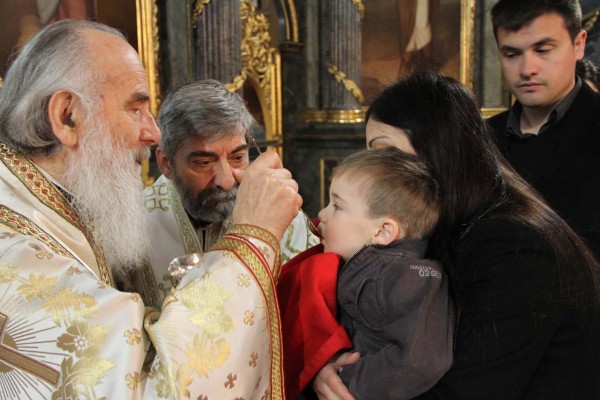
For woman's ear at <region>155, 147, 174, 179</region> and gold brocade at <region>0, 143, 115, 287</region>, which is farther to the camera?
woman's ear at <region>155, 147, 174, 179</region>

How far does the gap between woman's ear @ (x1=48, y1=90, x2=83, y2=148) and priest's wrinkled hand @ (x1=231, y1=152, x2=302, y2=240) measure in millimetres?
464

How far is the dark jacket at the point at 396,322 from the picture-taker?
140 cm

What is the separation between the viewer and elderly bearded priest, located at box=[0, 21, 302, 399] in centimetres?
140

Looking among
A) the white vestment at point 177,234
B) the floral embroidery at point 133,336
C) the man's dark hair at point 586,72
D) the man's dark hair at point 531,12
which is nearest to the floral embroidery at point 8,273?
the floral embroidery at point 133,336

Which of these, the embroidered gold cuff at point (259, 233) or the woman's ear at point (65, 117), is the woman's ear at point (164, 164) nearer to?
the woman's ear at point (65, 117)

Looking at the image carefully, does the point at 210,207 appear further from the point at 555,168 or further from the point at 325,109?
the point at 325,109

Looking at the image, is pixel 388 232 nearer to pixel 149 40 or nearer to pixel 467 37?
pixel 149 40

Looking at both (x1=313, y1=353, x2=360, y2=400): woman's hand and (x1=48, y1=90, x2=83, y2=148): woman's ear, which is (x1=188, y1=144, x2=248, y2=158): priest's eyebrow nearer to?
(x1=48, y1=90, x2=83, y2=148): woman's ear

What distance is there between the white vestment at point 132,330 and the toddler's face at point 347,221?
0.52 feet

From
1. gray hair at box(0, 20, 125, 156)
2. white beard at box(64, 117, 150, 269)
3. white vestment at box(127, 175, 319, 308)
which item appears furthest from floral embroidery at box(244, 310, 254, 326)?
white vestment at box(127, 175, 319, 308)

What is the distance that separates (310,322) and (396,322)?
0.74ft

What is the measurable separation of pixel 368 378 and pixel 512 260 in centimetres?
38

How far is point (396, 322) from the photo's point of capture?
1.42 meters

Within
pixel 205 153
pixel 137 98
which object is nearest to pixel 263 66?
pixel 205 153
